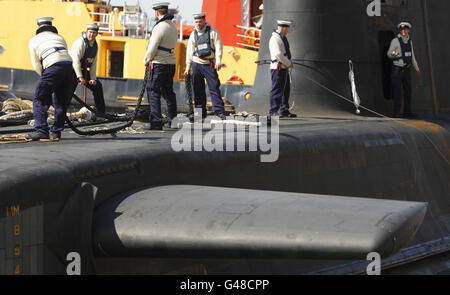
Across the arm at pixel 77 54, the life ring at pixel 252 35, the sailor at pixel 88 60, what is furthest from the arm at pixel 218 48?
the life ring at pixel 252 35

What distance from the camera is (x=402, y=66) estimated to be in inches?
475

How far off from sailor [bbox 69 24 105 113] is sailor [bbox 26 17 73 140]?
4.46 meters

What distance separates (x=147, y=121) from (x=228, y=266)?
407 centimetres

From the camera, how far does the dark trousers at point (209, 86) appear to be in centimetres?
1009

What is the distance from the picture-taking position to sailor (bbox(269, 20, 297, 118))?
35.9 ft

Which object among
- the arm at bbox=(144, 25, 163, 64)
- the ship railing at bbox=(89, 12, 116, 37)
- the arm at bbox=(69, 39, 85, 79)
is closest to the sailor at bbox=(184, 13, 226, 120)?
the arm at bbox=(144, 25, 163, 64)

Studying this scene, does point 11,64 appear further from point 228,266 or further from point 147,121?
point 228,266

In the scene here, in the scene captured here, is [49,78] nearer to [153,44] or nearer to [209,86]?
[153,44]

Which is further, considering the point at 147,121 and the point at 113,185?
the point at 147,121

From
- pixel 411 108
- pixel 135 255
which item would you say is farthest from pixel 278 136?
pixel 411 108

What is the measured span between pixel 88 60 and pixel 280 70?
141 inches

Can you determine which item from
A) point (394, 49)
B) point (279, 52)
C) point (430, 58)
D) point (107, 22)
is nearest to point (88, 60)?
point (279, 52)

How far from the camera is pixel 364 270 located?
7.14m

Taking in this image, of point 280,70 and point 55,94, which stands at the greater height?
point 280,70
